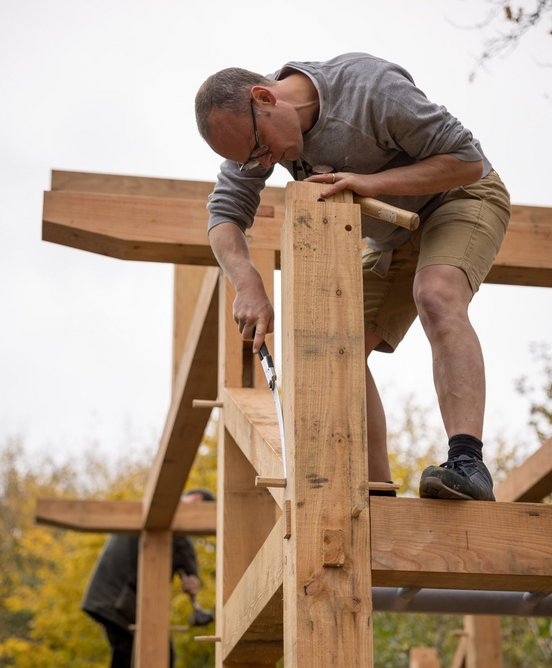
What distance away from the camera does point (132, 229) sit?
3.86 m

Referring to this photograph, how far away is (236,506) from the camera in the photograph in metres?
3.47

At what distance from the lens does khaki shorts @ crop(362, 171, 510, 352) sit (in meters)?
2.56

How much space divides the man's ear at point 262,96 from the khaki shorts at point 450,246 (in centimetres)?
58

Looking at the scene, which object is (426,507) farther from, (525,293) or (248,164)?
(525,293)

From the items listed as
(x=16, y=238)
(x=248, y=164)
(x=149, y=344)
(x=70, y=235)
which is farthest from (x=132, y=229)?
(x=16, y=238)

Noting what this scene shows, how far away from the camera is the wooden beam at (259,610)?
7.57ft

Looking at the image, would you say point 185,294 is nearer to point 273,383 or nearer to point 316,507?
point 273,383

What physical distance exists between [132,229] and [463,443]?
77.4 inches

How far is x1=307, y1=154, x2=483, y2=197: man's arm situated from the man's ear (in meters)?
0.27

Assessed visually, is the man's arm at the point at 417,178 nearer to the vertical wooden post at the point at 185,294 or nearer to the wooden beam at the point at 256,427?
the wooden beam at the point at 256,427

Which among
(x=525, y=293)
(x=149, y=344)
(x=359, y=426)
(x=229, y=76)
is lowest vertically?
(x=359, y=426)

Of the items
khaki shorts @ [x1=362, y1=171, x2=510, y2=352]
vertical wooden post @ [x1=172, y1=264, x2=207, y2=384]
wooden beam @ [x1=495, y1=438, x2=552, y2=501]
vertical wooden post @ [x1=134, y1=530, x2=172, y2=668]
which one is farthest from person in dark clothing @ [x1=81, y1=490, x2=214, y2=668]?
khaki shorts @ [x1=362, y1=171, x2=510, y2=352]

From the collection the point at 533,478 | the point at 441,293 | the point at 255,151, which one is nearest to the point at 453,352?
the point at 441,293

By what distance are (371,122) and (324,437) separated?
2.83 feet
